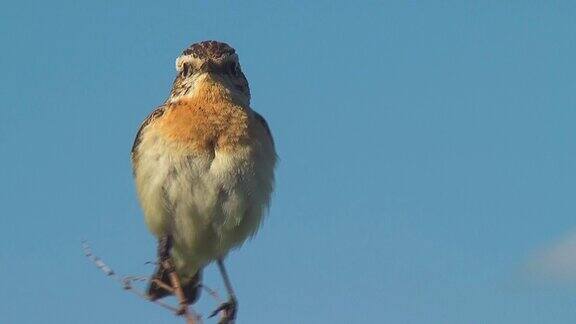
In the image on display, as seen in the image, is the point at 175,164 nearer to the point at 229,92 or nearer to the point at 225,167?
the point at 225,167

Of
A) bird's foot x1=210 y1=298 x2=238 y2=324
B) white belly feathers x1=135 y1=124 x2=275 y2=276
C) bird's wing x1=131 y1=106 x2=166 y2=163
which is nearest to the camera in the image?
bird's foot x1=210 y1=298 x2=238 y2=324

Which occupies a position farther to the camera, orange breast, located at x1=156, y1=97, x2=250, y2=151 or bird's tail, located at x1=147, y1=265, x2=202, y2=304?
bird's tail, located at x1=147, y1=265, x2=202, y2=304

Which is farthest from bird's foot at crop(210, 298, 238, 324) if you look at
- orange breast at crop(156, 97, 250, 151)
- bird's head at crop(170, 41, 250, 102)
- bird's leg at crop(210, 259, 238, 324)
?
bird's head at crop(170, 41, 250, 102)

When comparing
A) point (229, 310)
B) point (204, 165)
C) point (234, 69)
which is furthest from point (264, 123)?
point (229, 310)

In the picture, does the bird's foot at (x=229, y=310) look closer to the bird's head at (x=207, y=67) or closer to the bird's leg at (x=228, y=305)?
the bird's leg at (x=228, y=305)

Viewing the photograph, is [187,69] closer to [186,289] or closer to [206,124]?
[206,124]

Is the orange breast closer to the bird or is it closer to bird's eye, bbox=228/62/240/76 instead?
the bird

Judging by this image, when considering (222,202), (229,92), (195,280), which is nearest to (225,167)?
(222,202)
